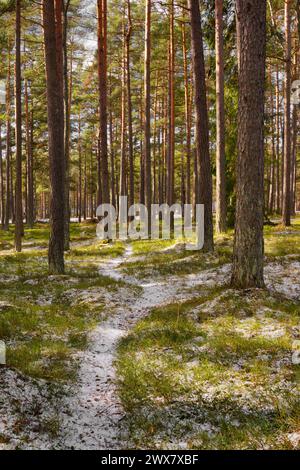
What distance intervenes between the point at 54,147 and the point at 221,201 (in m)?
8.04

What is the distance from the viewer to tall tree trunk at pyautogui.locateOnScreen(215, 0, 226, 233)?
15.8 metres

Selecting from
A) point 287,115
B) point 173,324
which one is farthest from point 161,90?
point 173,324

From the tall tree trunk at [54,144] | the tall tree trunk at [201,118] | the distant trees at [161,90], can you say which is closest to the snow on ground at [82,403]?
the distant trees at [161,90]

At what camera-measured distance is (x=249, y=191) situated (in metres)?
7.87

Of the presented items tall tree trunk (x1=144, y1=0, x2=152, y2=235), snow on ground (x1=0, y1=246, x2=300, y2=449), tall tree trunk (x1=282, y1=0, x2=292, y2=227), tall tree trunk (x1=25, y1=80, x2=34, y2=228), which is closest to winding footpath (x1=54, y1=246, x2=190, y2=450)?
snow on ground (x1=0, y1=246, x2=300, y2=449)

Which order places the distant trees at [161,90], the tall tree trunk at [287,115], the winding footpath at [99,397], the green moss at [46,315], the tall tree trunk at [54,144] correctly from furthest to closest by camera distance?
the tall tree trunk at [287,115] < the tall tree trunk at [54,144] < the distant trees at [161,90] < the green moss at [46,315] < the winding footpath at [99,397]

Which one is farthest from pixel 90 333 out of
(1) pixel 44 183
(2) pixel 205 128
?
(1) pixel 44 183

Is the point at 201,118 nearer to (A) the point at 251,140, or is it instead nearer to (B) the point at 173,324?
(A) the point at 251,140

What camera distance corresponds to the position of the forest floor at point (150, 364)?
4.23 meters

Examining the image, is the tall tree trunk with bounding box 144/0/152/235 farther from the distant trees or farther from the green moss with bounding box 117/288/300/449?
the green moss with bounding box 117/288/300/449

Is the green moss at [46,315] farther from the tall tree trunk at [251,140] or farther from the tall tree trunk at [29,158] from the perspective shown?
the tall tree trunk at [29,158]

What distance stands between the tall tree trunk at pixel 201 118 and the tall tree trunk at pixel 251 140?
543cm
